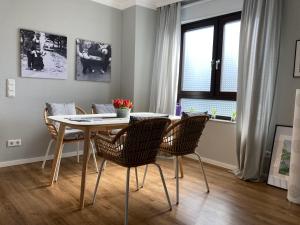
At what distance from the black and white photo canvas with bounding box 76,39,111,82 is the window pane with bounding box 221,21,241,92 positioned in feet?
5.89

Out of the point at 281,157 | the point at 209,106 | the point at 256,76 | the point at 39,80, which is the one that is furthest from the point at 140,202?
the point at 39,80

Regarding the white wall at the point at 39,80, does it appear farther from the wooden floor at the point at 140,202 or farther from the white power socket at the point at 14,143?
the wooden floor at the point at 140,202

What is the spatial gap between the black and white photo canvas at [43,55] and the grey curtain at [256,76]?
2428 millimetres

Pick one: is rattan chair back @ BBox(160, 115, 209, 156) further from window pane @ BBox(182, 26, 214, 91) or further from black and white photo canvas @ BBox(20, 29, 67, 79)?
black and white photo canvas @ BBox(20, 29, 67, 79)

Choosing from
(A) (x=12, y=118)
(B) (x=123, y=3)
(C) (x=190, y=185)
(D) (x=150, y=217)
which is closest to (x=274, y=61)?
(C) (x=190, y=185)

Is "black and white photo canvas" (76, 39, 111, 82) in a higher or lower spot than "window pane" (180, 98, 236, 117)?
higher

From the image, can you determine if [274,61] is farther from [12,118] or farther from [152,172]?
[12,118]

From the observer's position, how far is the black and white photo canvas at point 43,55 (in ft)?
11.0

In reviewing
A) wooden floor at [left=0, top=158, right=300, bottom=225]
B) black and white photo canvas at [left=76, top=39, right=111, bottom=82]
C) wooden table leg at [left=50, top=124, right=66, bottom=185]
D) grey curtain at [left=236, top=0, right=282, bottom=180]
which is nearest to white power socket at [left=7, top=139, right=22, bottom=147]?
wooden floor at [left=0, top=158, right=300, bottom=225]

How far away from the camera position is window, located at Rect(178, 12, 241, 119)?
362 centimetres

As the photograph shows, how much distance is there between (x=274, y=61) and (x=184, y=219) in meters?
2.04

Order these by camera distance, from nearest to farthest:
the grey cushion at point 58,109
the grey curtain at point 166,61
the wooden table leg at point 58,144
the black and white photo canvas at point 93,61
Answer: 1. the wooden table leg at point 58,144
2. the grey cushion at point 58,109
3. the black and white photo canvas at point 93,61
4. the grey curtain at point 166,61

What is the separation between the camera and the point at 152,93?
434 centimetres

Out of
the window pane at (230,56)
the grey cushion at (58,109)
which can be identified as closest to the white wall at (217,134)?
the window pane at (230,56)
